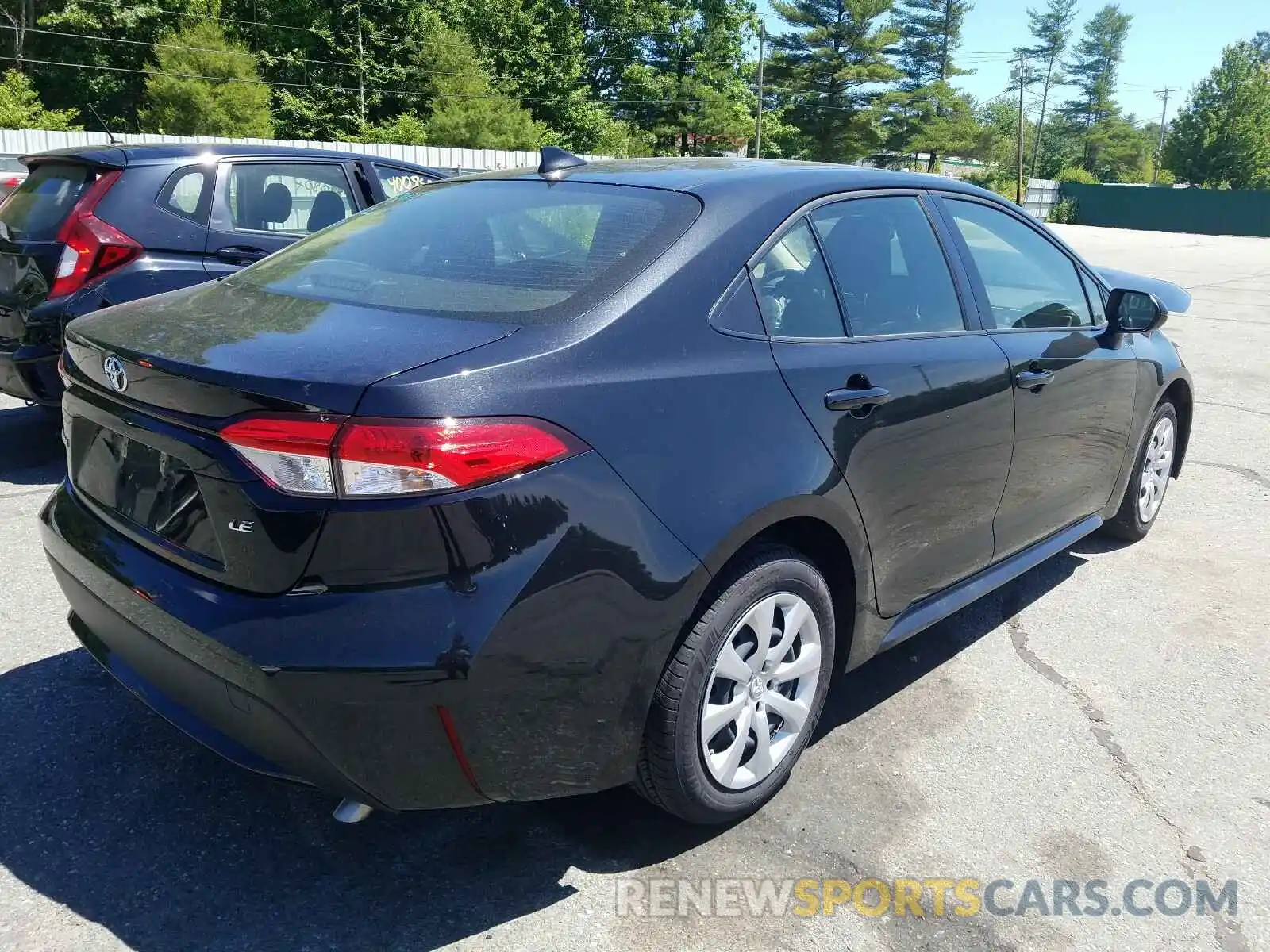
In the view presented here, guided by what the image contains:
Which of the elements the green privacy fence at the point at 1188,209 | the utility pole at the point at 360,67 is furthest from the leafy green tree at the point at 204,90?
the green privacy fence at the point at 1188,209

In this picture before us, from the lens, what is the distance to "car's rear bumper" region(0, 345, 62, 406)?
4949 millimetres

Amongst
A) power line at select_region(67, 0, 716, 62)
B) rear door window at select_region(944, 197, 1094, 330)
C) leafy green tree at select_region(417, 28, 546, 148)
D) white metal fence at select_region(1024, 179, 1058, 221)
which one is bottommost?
rear door window at select_region(944, 197, 1094, 330)

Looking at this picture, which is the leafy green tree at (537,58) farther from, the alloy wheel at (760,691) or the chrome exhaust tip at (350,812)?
the chrome exhaust tip at (350,812)

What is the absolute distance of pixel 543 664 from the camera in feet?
6.75

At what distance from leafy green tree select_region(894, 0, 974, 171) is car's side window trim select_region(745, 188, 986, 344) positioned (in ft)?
234

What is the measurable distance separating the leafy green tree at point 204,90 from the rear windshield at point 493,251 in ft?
132

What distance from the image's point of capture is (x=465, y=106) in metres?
43.7

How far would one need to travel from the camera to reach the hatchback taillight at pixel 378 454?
1937mm

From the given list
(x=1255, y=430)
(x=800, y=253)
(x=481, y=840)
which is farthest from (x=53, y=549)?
(x=1255, y=430)

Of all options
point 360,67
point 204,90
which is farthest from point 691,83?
point 204,90

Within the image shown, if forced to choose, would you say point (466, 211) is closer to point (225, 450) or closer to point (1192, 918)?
point (225, 450)

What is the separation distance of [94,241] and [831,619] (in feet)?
13.9

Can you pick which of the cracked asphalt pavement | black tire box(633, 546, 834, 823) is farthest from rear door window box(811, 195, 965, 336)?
the cracked asphalt pavement

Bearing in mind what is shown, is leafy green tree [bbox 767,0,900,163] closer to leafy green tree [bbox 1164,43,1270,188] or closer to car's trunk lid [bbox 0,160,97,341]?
leafy green tree [bbox 1164,43,1270,188]
